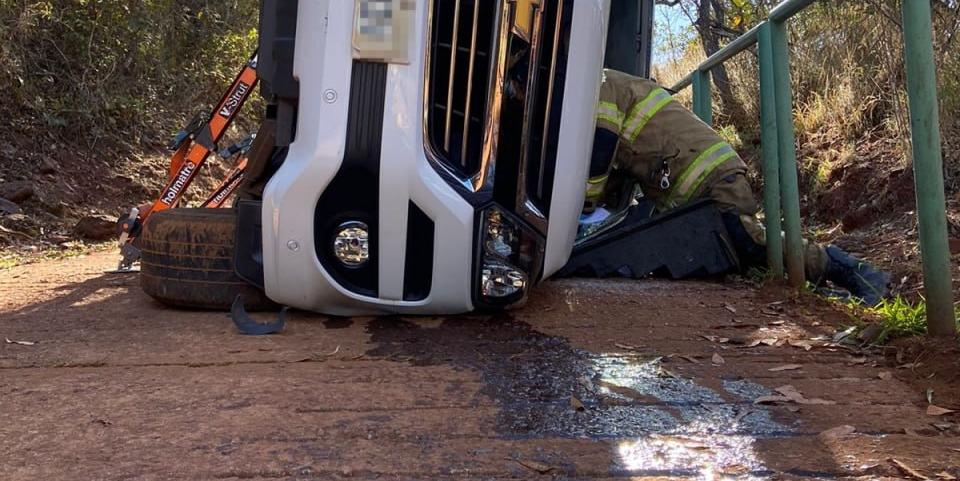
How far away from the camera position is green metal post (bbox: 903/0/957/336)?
229 centimetres

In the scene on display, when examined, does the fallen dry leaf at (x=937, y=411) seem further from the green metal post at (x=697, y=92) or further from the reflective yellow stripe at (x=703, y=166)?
the green metal post at (x=697, y=92)

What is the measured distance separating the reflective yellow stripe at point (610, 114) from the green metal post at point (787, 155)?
755 mm

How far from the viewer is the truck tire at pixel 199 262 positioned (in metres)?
2.91

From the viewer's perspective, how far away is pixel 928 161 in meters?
2.30

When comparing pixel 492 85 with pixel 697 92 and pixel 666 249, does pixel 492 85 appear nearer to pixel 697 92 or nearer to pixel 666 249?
pixel 666 249

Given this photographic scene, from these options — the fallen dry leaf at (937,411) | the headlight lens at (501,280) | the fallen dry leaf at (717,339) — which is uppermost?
the headlight lens at (501,280)

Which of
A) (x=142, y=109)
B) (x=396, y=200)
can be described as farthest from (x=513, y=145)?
(x=142, y=109)

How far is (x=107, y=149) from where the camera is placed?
7992 millimetres

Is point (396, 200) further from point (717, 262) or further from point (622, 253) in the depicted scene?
point (717, 262)

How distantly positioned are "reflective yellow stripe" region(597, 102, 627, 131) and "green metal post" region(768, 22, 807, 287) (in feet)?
2.48

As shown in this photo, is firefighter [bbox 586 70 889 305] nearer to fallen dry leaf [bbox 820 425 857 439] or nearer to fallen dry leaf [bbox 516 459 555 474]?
fallen dry leaf [bbox 820 425 857 439]

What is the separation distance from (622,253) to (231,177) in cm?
226

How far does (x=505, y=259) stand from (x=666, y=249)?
1.34 meters

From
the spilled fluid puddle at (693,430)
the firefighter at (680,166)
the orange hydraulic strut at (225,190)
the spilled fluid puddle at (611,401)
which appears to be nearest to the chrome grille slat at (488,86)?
the spilled fluid puddle at (611,401)
